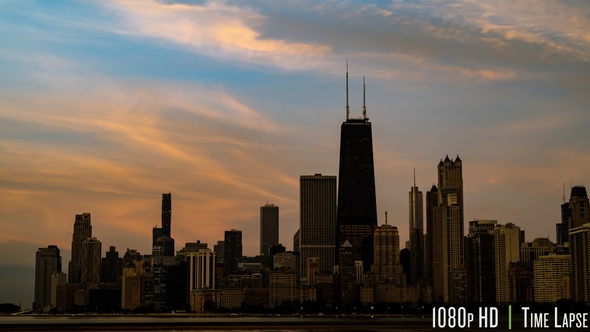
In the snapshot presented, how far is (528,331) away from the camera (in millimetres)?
194125

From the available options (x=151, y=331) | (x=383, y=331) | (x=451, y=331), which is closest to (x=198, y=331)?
(x=151, y=331)

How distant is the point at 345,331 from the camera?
19050cm

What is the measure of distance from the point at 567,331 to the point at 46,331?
10280 centimetres

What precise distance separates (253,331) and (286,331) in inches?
258

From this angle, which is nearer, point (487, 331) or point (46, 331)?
point (487, 331)

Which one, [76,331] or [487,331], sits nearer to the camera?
[487,331]

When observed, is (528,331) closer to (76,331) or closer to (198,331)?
(198,331)

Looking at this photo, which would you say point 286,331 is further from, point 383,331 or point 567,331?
point 567,331

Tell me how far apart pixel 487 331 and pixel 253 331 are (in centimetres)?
4533

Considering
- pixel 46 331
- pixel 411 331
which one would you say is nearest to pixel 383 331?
pixel 411 331

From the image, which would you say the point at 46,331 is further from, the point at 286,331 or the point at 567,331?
the point at 567,331

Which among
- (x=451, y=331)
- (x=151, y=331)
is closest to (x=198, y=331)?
(x=151, y=331)

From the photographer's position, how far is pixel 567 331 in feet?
636

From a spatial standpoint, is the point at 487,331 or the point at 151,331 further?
the point at 151,331
